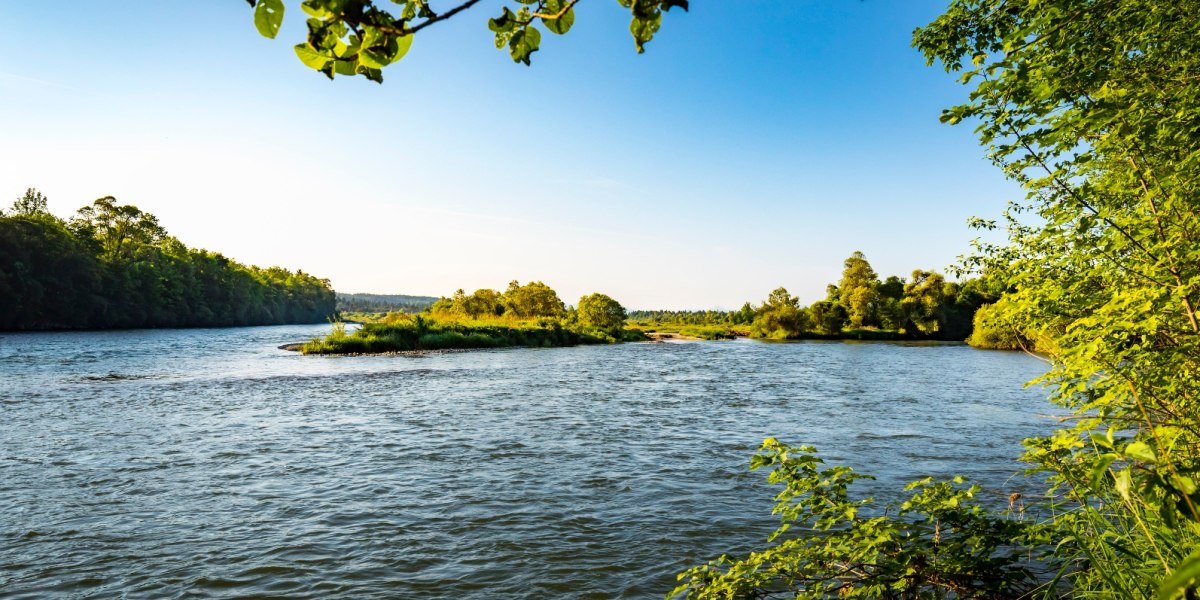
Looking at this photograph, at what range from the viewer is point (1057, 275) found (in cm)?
543

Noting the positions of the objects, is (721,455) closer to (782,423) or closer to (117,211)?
(782,423)

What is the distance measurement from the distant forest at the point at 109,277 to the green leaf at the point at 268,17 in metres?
76.6

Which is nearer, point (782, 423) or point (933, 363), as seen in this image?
point (782, 423)

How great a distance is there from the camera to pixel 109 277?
230ft

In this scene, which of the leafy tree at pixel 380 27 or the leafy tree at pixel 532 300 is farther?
the leafy tree at pixel 532 300

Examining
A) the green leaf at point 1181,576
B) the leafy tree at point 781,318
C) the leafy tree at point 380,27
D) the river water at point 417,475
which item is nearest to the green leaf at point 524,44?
the leafy tree at point 380,27

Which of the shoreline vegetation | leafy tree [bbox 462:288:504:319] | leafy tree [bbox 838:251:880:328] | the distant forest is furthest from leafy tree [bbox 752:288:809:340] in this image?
the distant forest

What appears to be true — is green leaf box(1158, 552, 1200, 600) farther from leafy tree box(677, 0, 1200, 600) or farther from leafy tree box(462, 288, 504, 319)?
leafy tree box(462, 288, 504, 319)

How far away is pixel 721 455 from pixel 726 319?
108 m

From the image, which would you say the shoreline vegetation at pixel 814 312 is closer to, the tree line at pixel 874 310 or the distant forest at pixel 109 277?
the tree line at pixel 874 310

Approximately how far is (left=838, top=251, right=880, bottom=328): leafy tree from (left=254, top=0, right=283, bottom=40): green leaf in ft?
257

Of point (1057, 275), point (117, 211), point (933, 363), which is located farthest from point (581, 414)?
point (117, 211)

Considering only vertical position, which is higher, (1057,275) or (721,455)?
(1057,275)

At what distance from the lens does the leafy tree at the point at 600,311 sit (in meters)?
72.8
